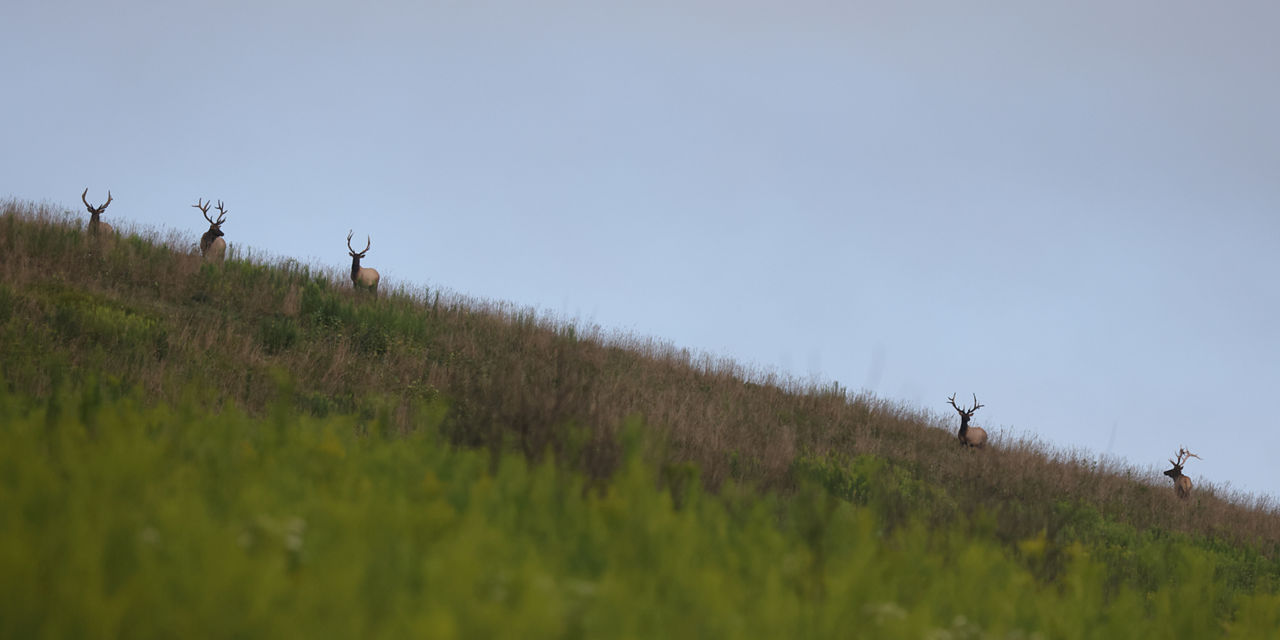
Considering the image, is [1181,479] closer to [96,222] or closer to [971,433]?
[971,433]

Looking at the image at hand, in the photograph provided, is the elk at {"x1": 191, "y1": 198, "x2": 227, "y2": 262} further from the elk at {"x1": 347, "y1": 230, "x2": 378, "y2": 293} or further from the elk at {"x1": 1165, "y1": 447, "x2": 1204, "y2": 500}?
the elk at {"x1": 1165, "y1": 447, "x2": 1204, "y2": 500}

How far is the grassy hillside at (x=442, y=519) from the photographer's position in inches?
104

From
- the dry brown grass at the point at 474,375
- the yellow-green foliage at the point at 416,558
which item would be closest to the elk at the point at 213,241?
the dry brown grass at the point at 474,375

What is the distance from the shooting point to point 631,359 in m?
16.1

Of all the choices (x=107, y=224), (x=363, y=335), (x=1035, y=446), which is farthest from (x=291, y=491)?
(x=1035, y=446)

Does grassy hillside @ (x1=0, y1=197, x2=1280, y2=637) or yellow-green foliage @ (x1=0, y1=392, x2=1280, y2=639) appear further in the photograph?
grassy hillside @ (x1=0, y1=197, x2=1280, y2=637)

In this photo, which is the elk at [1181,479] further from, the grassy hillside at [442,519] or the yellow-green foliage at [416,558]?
the yellow-green foliage at [416,558]

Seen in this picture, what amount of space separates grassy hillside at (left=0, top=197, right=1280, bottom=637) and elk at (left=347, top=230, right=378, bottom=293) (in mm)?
3272

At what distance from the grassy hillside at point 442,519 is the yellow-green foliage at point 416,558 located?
14mm

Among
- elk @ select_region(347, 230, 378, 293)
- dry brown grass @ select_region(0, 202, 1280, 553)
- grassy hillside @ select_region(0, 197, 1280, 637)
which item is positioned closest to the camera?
grassy hillside @ select_region(0, 197, 1280, 637)

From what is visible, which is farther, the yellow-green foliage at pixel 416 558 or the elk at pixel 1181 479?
the elk at pixel 1181 479

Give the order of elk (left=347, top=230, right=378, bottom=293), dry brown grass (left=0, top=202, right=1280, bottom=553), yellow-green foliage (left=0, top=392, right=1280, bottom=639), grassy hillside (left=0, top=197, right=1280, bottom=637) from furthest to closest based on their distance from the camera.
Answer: elk (left=347, top=230, right=378, bottom=293) < dry brown grass (left=0, top=202, right=1280, bottom=553) < grassy hillside (left=0, top=197, right=1280, bottom=637) < yellow-green foliage (left=0, top=392, right=1280, bottom=639)

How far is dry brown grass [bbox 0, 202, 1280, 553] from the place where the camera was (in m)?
8.94

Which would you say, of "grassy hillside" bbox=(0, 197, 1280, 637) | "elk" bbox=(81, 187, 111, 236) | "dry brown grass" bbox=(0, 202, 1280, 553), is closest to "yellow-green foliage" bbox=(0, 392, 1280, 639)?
"grassy hillside" bbox=(0, 197, 1280, 637)
